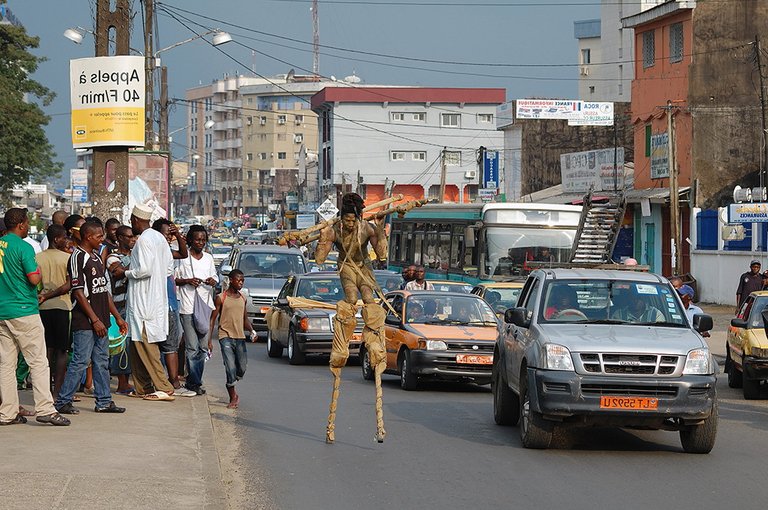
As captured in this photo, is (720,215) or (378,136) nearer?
(720,215)

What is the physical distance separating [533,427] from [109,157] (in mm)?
10779

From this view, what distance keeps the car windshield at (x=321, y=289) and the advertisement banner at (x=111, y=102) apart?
5.12 meters

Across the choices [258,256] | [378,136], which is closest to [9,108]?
[258,256]

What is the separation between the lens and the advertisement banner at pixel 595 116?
67.1 m

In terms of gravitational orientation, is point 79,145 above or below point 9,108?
below

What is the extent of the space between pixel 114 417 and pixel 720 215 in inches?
1177

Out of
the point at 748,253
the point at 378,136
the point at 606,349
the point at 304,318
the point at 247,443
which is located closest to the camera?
the point at 606,349

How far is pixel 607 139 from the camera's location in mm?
72188

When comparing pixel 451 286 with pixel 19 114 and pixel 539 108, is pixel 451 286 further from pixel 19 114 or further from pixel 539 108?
pixel 539 108

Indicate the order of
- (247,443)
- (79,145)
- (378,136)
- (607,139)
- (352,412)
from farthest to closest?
(378,136) → (607,139) → (79,145) → (352,412) → (247,443)

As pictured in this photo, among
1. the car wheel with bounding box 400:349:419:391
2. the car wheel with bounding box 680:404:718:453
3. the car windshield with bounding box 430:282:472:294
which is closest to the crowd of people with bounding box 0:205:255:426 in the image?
the car wheel with bounding box 400:349:419:391

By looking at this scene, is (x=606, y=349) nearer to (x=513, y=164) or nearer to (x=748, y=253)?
(x=748, y=253)

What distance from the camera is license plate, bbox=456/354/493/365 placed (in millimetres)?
18031

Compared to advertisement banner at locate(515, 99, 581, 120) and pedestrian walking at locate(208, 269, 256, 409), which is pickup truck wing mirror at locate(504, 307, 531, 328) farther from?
advertisement banner at locate(515, 99, 581, 120)
